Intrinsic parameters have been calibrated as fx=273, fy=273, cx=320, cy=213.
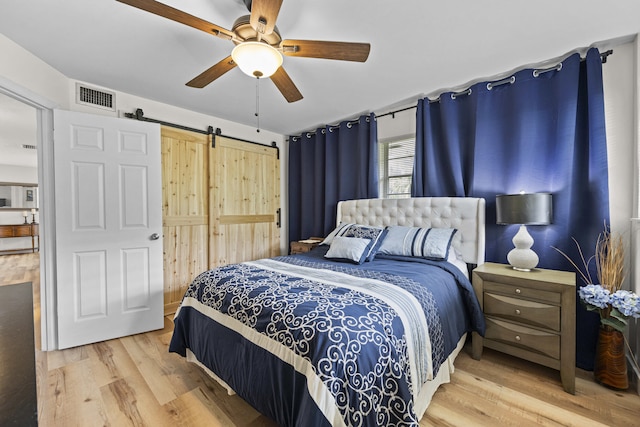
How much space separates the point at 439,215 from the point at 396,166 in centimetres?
93

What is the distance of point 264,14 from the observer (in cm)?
140

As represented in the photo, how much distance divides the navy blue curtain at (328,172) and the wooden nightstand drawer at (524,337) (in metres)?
1.82

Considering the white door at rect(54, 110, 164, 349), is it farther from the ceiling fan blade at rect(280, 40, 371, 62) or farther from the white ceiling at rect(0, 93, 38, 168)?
the ceiling fan blade at rect(280, 40, 371, 62)

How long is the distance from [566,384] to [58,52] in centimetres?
443

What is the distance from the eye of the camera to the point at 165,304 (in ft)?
10.5

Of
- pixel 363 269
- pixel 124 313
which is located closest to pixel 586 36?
pixel 363 269

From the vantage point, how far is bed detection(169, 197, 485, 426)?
3.68 feet

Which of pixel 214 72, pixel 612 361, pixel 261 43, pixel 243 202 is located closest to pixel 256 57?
pixel 261 43

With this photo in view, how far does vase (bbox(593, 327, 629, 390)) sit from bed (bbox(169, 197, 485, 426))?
755 millimetres

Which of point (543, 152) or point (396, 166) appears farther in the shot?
point (396, 166)

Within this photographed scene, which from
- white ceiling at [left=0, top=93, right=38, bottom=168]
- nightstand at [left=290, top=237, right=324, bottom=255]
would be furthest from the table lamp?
white ceiling at [left=0, top=93, right=38, bottom=168]

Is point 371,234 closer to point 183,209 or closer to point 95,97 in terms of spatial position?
point 183,209

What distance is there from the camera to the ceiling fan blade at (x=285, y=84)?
6.26 ft

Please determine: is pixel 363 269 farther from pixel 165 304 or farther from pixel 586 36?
pixel 165 304
